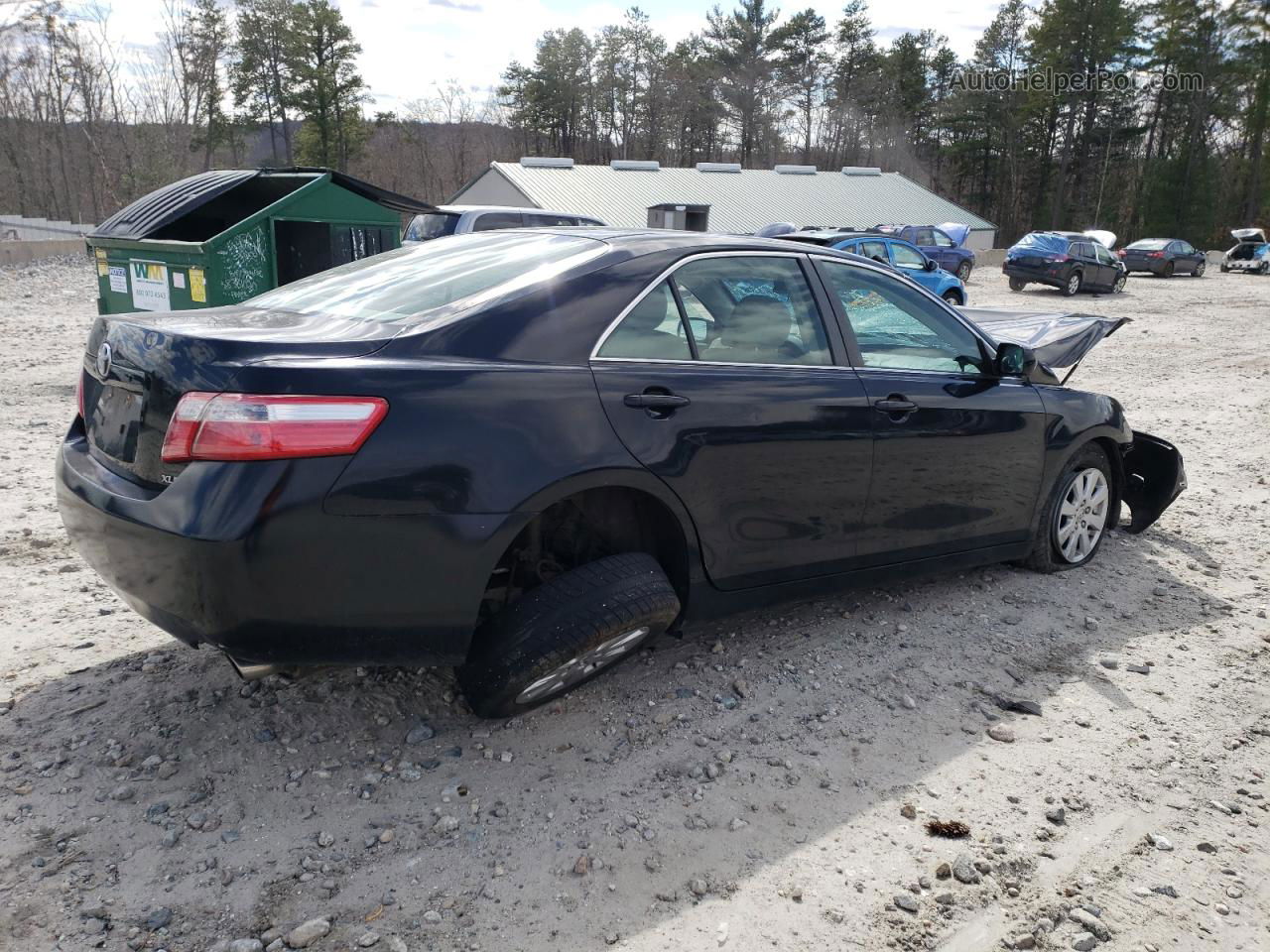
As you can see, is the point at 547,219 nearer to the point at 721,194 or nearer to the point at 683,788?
the point at 683,788

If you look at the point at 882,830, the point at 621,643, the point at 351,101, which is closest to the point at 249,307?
the point at 621,643

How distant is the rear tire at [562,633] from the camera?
2877 millimetres

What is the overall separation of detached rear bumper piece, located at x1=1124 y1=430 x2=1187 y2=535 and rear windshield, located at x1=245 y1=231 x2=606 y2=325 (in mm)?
3712

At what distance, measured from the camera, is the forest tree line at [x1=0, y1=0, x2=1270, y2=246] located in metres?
54.9

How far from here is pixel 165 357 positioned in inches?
104

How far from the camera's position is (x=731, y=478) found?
3.30m

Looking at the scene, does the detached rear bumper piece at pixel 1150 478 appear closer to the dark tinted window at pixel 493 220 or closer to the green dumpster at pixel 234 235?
the green dumpster at pixel 234 235

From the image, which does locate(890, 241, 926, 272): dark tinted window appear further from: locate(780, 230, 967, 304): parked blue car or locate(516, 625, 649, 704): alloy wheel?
locate(516, 625, 649, 704): alloy wheel

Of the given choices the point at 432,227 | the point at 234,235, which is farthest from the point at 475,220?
the point at 234,235

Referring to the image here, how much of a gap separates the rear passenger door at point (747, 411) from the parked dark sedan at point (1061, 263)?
24.3 m

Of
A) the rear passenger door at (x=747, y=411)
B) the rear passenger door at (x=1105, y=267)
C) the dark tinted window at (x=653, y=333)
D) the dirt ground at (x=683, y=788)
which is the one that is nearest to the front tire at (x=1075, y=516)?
the dirt ground at (x=683, y=788)

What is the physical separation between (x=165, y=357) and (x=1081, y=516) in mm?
4166

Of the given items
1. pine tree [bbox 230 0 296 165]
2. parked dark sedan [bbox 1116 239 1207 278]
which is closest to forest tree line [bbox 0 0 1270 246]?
pine tree [bbox 230 0 296 165]
